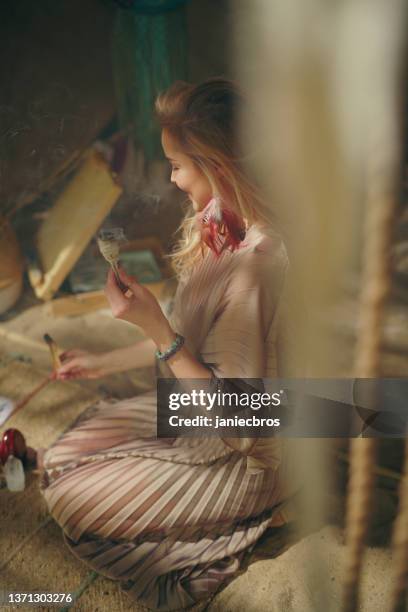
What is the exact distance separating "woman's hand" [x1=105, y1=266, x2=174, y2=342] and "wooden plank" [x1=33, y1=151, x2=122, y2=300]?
0.61ft

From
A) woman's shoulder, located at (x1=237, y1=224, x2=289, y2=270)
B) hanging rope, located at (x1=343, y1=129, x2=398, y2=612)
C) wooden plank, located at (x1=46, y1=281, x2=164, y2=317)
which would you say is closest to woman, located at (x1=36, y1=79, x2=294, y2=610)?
woman's shoulder, located at (x1=237, y1=224, x2=289, y2=270)

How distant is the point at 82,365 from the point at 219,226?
441 mm

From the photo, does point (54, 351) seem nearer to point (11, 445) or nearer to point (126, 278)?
point (11, 445)

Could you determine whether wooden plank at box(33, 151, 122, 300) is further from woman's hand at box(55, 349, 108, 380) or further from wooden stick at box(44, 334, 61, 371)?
woman's hand at box(55, 349, 108, 380)

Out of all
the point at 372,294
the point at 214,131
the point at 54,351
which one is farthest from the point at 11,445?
the point at 372,294

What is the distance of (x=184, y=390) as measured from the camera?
1.14 meters

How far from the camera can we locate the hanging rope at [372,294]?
2.34 feet

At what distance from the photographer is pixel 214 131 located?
100 centimetres

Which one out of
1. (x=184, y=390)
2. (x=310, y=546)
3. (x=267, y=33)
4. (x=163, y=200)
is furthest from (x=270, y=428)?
(x=267, y=33)

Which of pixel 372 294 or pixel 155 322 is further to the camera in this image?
pixel 155 322

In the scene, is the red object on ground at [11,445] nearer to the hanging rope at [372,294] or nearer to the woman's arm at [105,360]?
the woman's arm at [105,360]

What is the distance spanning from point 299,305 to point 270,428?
236 millimetres

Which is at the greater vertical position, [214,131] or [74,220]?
[214,131]

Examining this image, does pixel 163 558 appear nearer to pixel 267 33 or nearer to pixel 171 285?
pixel 171 285
